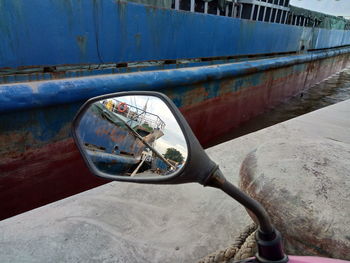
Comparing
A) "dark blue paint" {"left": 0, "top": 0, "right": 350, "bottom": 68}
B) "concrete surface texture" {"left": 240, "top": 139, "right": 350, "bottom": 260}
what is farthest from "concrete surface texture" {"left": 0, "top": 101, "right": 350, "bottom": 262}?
"dark blue paint" {"left": 0, "top": 0, "right": 350, "bottom": 68}

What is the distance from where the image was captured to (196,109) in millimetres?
4215

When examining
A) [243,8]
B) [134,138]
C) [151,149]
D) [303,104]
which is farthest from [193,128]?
[303,104]

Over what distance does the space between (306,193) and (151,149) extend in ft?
2.78

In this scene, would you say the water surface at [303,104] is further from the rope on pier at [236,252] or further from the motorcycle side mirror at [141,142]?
the motorcycle side mirror at [141,142]

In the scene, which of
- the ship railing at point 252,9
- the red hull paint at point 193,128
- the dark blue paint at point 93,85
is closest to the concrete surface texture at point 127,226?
the red hull paint at point 193,128

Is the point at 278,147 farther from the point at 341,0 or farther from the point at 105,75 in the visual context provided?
the point at 341,0

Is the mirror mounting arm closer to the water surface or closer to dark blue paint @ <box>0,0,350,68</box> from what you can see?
dark blue paint @ <box>0,0,350,68</box>

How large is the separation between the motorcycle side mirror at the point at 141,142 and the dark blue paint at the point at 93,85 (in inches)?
59.9

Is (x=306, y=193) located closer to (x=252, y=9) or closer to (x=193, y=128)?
(x=193, y=128)

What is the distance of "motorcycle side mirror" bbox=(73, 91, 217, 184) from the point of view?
60 cm

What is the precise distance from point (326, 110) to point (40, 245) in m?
4.39

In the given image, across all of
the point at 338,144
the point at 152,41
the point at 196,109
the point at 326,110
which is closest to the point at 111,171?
the point at 338,144

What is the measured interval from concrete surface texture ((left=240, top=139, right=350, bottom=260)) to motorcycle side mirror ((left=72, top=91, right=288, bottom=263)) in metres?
0.46

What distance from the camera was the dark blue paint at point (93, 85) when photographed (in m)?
2.23
